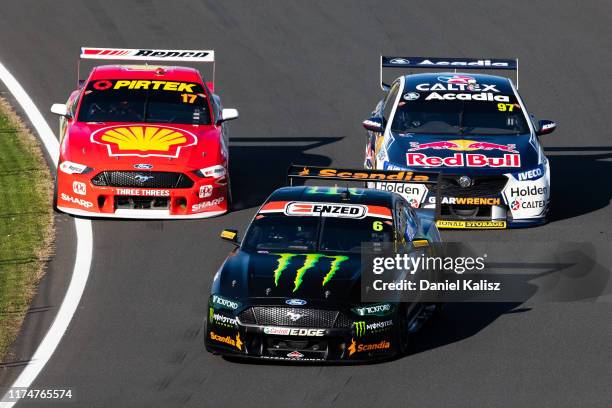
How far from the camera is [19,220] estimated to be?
744 inches

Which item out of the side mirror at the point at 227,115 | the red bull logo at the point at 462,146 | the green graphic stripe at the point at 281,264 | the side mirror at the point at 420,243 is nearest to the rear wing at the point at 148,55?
the side mirror at the point at 227,115

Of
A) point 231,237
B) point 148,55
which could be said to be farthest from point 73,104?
point 231,237

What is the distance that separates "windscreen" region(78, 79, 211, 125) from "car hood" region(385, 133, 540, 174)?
269cm

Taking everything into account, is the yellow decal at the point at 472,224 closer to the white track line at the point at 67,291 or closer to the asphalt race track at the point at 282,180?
the asphalt race track at the point at 282,180

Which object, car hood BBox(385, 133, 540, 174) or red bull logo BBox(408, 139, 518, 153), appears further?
red bull logo BBox(408, 139, 518, 153)

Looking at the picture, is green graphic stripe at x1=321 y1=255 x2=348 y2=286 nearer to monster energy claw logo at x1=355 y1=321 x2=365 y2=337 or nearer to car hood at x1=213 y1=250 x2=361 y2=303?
car hood at x1=213 y1=250 x2=361 y2=303

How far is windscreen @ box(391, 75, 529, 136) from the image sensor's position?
793 inches

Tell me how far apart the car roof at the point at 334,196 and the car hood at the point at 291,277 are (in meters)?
1.00

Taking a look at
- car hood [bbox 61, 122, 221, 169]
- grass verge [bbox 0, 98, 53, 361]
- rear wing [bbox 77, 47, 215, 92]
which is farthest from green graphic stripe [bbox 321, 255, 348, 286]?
rear wing [bbox 77, 47, 215, 92]

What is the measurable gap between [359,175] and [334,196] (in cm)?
90

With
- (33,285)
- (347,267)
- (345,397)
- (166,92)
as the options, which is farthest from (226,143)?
(345,397)

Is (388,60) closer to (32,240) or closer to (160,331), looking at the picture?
(32,240)

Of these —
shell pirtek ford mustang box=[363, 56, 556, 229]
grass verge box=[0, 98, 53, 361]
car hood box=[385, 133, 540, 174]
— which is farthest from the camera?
car hood box=[385, 133, 540, 174]

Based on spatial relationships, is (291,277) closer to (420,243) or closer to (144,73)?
(420,243)
